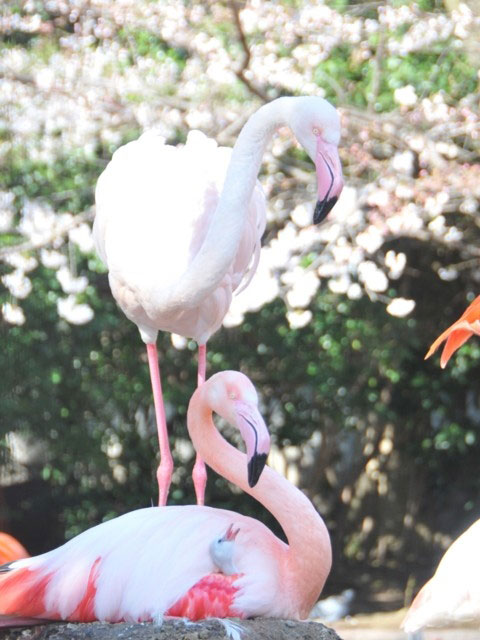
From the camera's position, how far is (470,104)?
5.86m

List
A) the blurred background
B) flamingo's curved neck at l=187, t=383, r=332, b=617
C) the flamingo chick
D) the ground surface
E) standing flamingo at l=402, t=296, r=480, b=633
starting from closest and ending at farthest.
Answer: the ground surface
the flamingo chick
flamingo's curved neck at l=187, t=383, r=332, b=617
standing flamingo at l=402, t=296, r=480, b=633
the blurred background

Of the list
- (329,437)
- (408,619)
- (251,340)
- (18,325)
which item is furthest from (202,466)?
(329,437)

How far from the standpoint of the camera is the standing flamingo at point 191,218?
124 inches

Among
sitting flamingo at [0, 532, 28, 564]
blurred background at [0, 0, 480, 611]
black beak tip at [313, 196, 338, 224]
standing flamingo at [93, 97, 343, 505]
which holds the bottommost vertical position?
blurred background at [0, 0, 480, 611]

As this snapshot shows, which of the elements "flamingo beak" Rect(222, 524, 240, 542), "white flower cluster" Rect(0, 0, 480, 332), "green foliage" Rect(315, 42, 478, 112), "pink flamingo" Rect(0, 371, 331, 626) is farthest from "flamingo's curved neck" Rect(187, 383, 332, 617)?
"green foliage" Rect(315, 42, 478, 112)

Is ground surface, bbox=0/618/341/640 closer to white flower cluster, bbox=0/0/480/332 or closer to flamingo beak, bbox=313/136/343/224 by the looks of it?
flamingo beak, bbox=313/136/343/224

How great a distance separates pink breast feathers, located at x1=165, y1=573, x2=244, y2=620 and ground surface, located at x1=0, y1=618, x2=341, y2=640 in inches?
2.5

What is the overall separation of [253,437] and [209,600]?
391 millimetres

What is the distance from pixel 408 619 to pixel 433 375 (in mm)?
4425

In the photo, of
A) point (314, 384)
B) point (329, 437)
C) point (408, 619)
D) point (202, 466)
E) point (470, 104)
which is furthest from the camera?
point (329, 437)

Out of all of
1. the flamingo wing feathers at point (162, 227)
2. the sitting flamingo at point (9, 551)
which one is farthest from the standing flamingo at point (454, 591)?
the sitting flamingo at point (9, 551)

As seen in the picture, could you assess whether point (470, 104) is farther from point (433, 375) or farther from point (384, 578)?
point (384, 578)

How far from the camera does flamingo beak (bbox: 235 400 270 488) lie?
274 centimetres

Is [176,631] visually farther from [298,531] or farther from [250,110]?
[250,110]
